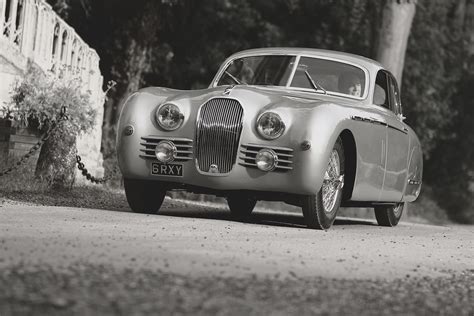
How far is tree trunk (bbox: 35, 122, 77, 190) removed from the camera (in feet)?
41.1

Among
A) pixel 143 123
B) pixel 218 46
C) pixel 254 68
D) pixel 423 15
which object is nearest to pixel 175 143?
pixel 143 123

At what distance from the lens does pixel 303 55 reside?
11.2 meters

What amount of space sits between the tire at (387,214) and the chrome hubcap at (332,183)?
8.70 ft

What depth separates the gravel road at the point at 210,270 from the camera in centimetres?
466

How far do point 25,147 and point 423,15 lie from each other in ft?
63.2

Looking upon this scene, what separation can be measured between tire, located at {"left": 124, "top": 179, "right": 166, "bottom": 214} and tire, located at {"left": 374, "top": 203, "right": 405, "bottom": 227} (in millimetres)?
3197

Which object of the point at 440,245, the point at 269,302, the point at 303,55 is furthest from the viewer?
the point at 303,55

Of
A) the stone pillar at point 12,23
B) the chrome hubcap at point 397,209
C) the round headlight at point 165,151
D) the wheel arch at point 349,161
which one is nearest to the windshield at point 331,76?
the wheel arch at point 349,161

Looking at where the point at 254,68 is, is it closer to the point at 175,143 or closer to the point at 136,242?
the point at 175,143

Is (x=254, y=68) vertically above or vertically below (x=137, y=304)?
above

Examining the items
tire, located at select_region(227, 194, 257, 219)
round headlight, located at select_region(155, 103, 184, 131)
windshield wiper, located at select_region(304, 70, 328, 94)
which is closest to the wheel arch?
windshield wiper, located at select_region(304, 70, 328, 94)

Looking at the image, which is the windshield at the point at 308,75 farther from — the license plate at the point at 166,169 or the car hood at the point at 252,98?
the license plate at the point at 166,169

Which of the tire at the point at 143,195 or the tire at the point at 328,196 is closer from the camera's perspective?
the tire at the point at 328,196

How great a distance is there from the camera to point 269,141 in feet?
31.1
